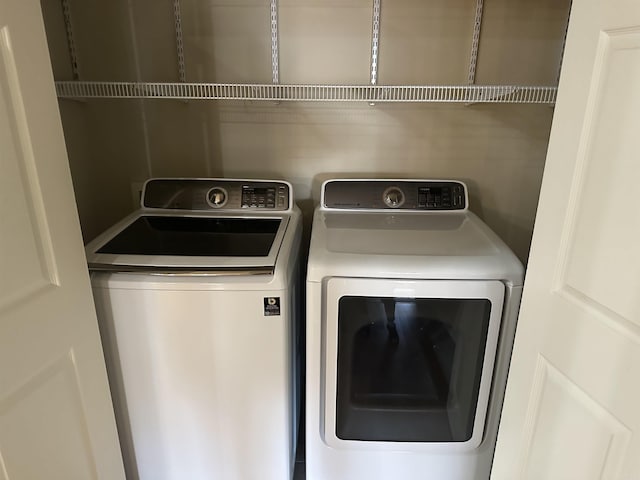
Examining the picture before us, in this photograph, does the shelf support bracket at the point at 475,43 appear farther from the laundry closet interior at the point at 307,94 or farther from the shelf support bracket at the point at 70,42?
the shelf support bracket at the point at 70,42

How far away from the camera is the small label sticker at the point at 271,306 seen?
129cm

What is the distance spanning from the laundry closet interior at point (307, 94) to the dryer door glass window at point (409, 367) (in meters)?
0.75

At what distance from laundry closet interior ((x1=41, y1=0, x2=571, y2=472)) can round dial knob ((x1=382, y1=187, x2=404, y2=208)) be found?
170 millimetres

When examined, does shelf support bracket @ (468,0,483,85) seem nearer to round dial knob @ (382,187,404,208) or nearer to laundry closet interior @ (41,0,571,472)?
laundry closet interior @ (41,0,571,472)

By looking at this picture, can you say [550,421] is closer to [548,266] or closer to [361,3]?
[548,266]

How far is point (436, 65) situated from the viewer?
1.76 m

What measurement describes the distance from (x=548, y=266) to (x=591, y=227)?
0.15 metres

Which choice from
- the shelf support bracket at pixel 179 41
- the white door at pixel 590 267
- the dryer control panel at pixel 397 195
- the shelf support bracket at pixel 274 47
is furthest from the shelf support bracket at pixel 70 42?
the white door at pixel 590 267

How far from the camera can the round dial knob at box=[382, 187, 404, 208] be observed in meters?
1.77

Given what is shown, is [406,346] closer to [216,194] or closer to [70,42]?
[216,194]

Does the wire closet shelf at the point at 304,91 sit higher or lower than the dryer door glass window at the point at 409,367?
higher

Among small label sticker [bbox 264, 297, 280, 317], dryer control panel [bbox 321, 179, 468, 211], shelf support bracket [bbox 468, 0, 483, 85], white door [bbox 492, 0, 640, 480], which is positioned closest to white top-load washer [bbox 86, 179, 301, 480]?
small label sticker [bbox 264, 297, 280, 317]

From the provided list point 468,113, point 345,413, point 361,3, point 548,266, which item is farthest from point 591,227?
point 361,3

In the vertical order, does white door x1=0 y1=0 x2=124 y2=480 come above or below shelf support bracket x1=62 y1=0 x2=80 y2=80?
below
